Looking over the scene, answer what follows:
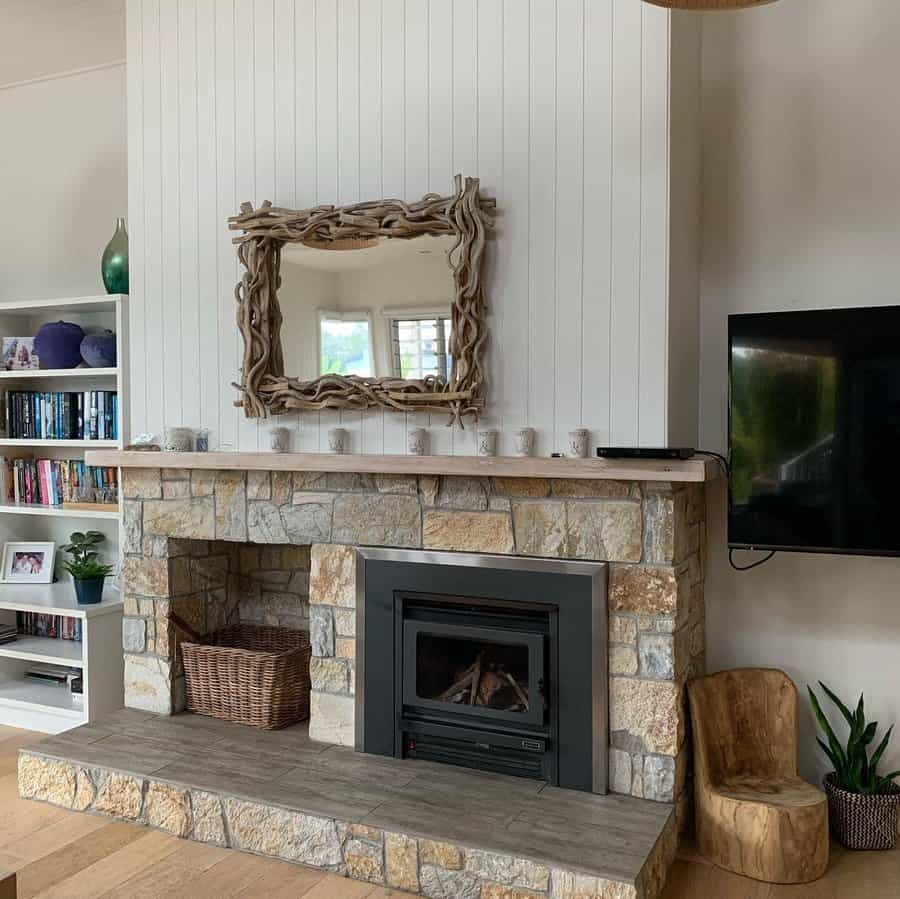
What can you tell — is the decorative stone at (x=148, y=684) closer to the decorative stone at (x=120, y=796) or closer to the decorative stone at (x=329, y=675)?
the decorative stone at (x=120, y=796)

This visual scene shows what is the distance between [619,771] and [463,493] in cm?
98

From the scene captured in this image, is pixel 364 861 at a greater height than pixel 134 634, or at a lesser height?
lesser

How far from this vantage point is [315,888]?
103 inches

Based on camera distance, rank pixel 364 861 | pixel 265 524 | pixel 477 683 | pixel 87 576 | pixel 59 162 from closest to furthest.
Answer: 1. pixel 364 861
2. pixel 477 683
3. pixel 265 524
4. pixel 87 576
5. pixel 59 162

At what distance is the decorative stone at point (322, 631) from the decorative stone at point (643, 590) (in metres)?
1.01

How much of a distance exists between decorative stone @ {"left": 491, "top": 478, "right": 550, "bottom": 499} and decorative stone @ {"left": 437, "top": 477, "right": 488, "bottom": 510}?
0.04m

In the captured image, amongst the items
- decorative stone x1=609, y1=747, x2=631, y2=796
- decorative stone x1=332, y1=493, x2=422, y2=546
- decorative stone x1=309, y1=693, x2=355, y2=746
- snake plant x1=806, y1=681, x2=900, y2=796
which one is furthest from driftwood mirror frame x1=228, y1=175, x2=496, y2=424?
snake plant x1=806, y1=681, x2=900, y2=796

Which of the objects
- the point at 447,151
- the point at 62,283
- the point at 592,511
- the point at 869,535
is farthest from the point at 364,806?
the point at 62,283

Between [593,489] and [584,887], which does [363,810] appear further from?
[593,489]

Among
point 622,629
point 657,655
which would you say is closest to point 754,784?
point 657,655

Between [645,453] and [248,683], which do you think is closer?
[645,453]

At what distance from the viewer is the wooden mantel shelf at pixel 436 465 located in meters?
2.61

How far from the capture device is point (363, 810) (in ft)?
8.95

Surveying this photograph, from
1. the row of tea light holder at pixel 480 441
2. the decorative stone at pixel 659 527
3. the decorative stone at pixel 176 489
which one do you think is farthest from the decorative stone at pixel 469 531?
the decorative stone at pixel 176 489
